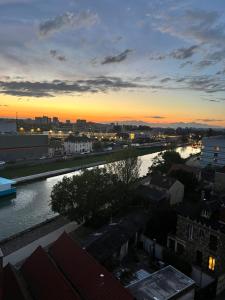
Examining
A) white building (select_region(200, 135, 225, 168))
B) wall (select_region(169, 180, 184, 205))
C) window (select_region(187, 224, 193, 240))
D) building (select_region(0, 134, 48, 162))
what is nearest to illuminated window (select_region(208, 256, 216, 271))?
window (select_region(187, 224, 193, 240))

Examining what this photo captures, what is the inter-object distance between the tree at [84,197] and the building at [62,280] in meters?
8.00

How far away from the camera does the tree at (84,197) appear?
21000 millimetres

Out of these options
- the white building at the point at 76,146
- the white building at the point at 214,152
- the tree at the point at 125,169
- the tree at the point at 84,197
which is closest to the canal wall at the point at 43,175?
the tree at the point at 125,169

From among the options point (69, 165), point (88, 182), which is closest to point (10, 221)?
point (88, 182)

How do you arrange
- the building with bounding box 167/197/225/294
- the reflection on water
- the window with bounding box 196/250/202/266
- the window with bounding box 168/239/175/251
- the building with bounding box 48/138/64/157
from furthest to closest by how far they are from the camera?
the building with bounding box 48/138/64/157, the reflection on water, the window with bounding box 168/239/175/251, the window with bounding box 196/250/202/266, the building with bounding box 167/197/225/294

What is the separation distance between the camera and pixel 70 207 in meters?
21.4

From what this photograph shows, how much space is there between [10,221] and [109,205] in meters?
7.93

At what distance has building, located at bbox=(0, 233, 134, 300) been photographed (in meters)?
10.2

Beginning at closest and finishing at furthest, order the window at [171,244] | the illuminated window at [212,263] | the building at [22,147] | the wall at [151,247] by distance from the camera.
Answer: the illuminated window at [212,263] < the wall at [151,247] < the window at [171,244] < the building at [22,147]

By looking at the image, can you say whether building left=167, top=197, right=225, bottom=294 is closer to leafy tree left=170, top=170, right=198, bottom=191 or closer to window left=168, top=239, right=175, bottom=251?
window left=168, top=239, right=175, bottom=251

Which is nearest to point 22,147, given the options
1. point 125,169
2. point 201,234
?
point 125,169

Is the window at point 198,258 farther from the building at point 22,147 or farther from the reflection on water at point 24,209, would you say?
the building at point 22,147

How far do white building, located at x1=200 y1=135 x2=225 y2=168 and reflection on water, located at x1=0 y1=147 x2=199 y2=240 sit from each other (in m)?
23.8

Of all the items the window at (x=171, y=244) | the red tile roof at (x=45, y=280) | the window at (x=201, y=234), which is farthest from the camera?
the window at (x=171, y=244)
